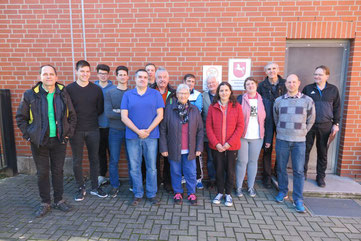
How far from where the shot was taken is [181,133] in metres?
3.50

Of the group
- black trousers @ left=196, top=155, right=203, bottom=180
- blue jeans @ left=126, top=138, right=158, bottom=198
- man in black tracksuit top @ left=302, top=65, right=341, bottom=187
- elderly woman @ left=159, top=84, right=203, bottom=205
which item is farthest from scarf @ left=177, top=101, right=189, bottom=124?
man in black tracksuit top @ left=302, top=65, right=341, bottom=187

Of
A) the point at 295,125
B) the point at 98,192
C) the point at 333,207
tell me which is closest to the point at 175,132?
the point at 98,192

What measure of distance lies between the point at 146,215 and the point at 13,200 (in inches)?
90.5

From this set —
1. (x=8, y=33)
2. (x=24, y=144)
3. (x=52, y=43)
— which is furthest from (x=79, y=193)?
(x=8, y=33)

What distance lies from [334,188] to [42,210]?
480 cm

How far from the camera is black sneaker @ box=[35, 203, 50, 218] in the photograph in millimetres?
3274

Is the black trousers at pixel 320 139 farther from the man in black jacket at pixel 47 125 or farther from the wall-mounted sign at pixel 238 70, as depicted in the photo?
the man in black jacket at pixel 47 125

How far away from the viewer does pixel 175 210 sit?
3453mm

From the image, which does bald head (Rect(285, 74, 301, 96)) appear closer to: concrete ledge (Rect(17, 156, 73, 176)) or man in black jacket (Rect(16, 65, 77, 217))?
man in black jacket (Rect(16, 65, 77, 217))

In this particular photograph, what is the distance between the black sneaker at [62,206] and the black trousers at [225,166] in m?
2.36

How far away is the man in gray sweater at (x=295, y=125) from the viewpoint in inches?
137

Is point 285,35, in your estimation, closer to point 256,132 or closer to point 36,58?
point 256,132

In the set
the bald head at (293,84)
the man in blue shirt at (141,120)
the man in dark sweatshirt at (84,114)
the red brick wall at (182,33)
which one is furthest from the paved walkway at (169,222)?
the red brick wall at (182,33)

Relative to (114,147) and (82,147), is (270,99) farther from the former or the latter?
(82,147)
